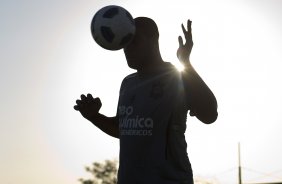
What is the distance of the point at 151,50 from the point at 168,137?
956mm

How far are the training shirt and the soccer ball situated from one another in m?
0.59

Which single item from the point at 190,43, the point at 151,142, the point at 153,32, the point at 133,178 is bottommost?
the point at 133,178

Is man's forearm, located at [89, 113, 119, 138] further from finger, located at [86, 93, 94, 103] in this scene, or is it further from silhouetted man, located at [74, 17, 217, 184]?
silhouetted man, located at [74, 17, 217, 184]

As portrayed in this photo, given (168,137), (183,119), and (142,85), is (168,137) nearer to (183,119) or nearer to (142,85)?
(183,119)

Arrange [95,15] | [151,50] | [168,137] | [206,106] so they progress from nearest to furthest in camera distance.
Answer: [206,106] → [168,137] → [151,50] → [95,15]

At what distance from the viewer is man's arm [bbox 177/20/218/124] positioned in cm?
472

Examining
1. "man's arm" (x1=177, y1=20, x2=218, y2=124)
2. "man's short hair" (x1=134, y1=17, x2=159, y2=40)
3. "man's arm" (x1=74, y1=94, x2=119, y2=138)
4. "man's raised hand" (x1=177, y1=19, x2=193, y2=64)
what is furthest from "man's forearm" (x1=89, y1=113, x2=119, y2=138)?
"man's raised hand" (x1=177, y1=19, x2=193, y2=64)

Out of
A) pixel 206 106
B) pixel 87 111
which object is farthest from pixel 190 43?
pixel 87 111

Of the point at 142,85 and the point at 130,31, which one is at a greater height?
the point at 130,31

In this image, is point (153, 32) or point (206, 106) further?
point (153, 32)

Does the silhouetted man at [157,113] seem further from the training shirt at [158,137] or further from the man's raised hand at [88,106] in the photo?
the man's raised hand at [88,106]

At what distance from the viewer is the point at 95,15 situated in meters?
6.02

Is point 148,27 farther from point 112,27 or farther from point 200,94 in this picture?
point 200,94

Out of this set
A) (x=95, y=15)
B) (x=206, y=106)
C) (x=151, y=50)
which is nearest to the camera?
(x=206, y=106)
